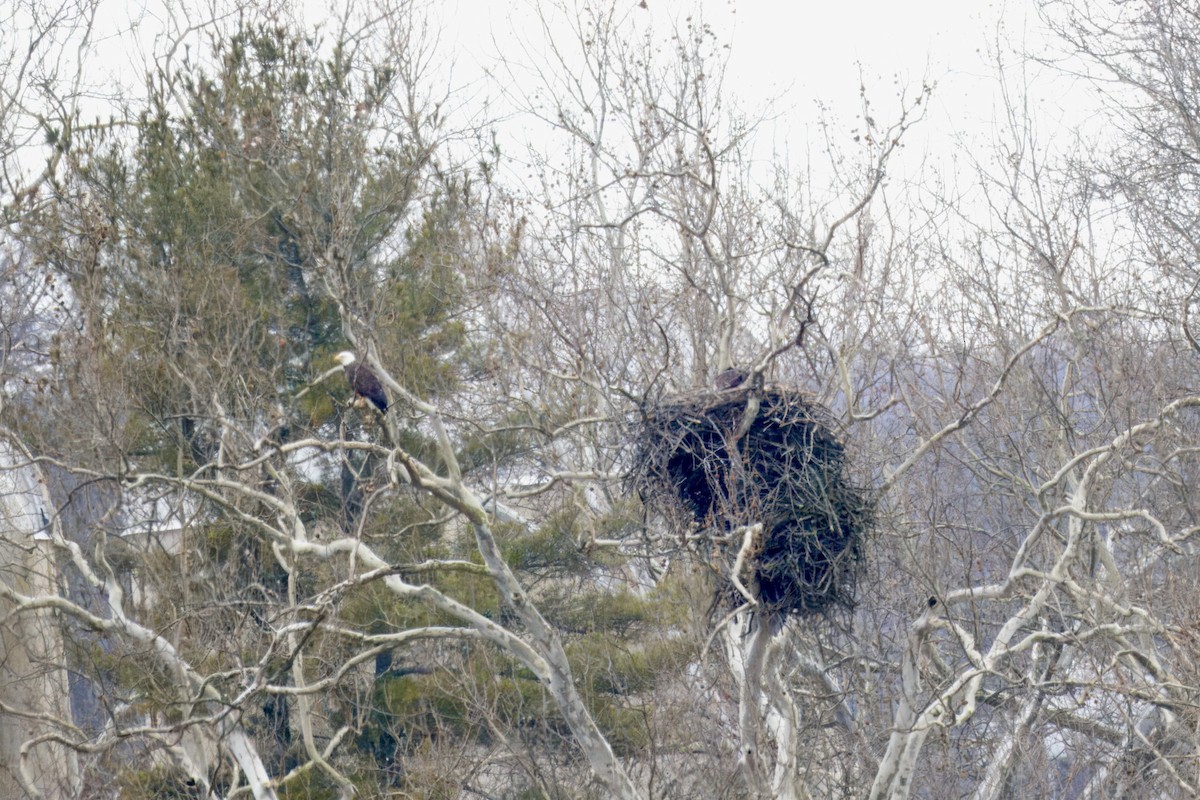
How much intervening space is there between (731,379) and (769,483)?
53 centimetres

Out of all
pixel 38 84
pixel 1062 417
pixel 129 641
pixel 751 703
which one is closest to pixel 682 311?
pixel 1062 417

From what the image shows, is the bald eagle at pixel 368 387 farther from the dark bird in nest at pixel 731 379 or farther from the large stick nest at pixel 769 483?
the dark bird in nest at pixel 731 379

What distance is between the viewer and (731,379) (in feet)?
19.1

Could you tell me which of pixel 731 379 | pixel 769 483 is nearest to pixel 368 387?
pixel 731 379

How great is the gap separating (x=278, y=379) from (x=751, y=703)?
6.35 m

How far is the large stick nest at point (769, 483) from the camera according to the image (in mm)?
5566

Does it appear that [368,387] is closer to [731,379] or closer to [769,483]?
[731,379]

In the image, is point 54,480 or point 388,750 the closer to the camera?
point 54,480

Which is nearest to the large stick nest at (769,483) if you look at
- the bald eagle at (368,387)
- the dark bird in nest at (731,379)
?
the dark bird in nest at (731,379)

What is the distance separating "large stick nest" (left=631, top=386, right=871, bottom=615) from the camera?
5.57 metres

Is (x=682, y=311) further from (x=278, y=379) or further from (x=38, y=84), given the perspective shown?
(x=38, y=84)

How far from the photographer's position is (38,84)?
11.3 meters

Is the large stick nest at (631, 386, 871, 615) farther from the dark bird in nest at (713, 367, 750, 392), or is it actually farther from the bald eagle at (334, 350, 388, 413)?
the bald eagle at (334, 350, 388, 413)

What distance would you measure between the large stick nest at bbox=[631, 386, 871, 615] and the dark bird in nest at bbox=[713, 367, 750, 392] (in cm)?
13
